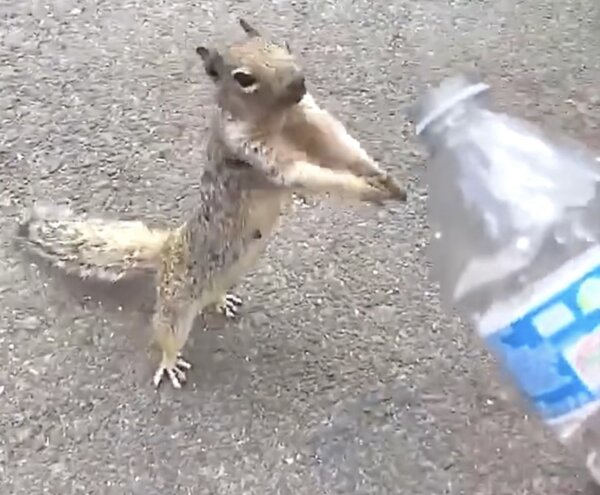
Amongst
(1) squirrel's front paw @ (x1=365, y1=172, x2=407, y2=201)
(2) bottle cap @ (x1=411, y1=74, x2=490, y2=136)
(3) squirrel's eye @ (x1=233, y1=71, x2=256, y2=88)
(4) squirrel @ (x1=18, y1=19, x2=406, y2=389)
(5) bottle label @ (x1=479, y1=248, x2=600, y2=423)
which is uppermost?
(2) bottle cap @ (x1=411, y1=74, x2=490, y2=136)

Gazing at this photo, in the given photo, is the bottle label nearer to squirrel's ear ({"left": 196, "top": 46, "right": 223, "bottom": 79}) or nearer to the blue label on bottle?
the blue label on bottle

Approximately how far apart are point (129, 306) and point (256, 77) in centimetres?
38

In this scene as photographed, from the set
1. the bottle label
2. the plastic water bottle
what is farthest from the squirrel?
the bottle label

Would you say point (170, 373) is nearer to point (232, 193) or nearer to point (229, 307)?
point (229, 307)

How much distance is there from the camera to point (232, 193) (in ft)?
4.00

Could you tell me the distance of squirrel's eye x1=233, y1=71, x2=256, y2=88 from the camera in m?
1.14

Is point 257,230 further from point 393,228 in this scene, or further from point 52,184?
point 52,184

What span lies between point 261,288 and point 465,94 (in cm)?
47

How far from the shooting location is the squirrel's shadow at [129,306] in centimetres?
138

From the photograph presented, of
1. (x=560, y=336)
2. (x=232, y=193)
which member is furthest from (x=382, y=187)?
(x=560, y=336)

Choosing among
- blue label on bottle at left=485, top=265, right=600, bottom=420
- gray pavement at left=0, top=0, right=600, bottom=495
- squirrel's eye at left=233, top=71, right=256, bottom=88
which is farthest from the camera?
gray pavement at left=0, top=0, right=600, bottom=495

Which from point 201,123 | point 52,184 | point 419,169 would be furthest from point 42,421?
point 419,169

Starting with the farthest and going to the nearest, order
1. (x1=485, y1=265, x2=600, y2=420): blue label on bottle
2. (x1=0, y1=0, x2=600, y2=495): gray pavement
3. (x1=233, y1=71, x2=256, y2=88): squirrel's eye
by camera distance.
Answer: (x1=0, y1=0, x2=600, y2=495): gray pavement < (x1=233, y1=71, x2=256, y2=88): squirrel's eye < (x1=485, y1=265, x2=600, y2=420): blue label on bottle

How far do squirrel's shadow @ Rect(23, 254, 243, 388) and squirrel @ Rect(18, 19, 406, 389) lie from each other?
0.03 m
